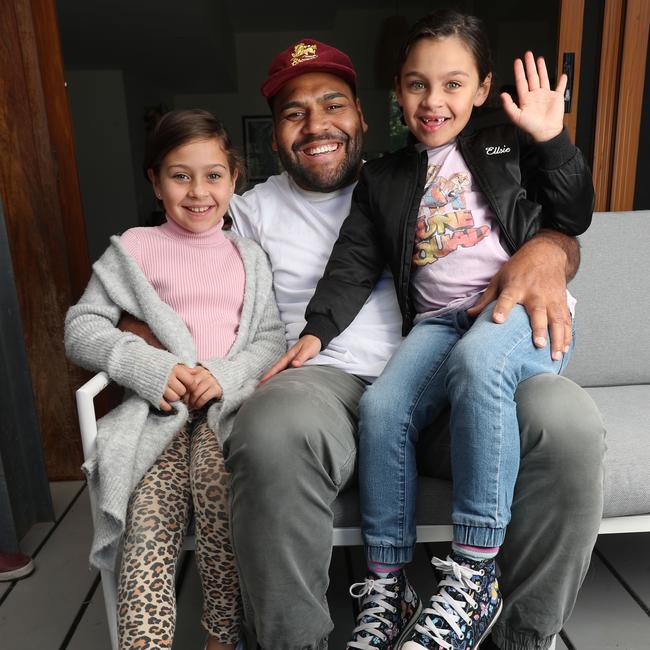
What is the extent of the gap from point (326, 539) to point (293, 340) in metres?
0.65

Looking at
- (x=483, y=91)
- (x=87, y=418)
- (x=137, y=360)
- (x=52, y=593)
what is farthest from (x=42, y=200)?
(x=483, y=91)

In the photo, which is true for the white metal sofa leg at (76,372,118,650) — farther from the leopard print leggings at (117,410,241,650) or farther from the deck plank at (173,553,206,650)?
the deck plank at (173,553,206,650)

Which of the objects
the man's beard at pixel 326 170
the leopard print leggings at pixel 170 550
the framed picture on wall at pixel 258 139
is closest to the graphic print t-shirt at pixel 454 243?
the man's beard at pixel 326 170

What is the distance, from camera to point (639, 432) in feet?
4.68

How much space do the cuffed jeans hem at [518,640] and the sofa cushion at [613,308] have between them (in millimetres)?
883

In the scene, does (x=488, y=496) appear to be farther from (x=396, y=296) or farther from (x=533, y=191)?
(x=533, y=191)

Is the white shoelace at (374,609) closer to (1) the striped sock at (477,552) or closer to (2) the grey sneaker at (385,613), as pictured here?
(2) the grey sneaker at (385,613)

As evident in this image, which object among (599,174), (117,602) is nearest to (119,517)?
(117,602)

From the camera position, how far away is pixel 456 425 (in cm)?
117

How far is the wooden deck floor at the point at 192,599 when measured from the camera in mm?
1493

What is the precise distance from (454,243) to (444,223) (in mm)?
55

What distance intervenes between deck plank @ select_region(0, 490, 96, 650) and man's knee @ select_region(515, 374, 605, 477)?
125 centimetres

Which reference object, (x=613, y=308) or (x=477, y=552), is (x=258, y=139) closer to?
(x=613, y=308)

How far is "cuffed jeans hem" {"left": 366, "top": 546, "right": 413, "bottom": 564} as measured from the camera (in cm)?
122
